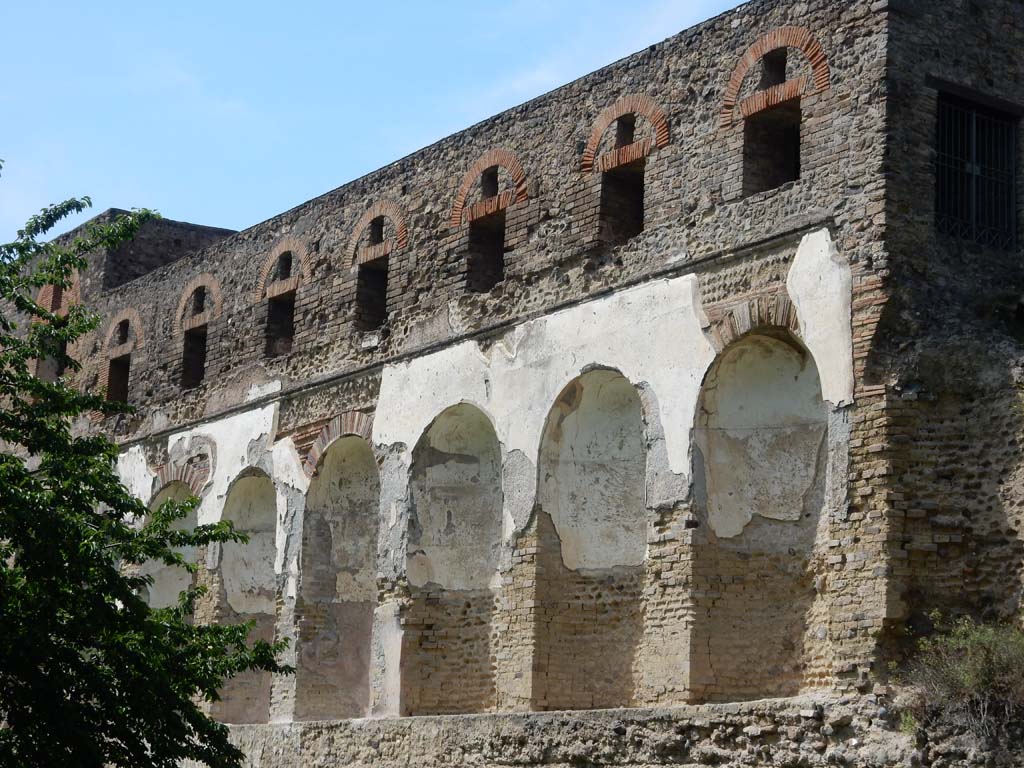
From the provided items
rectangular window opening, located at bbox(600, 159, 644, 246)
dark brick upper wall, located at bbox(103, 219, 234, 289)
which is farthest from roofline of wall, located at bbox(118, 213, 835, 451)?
dark brick upper wall, located at bbox(103, 219, 234, 289)

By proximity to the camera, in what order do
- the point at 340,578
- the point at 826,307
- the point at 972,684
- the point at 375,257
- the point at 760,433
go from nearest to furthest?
1. the point at 972,684
2. the point at 826,307
3. the point at 760,433
4. the point at 375,257
5. the point at 340,578

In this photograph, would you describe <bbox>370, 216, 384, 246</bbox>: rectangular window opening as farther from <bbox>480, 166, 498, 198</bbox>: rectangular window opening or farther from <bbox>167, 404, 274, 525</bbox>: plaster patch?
<bbox>167, 404, 274, 525</bbox>: plaster patch

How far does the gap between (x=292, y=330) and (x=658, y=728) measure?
8.10m

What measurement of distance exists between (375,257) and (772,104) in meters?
5.34

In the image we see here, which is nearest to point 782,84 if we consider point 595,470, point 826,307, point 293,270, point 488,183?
point 826,307

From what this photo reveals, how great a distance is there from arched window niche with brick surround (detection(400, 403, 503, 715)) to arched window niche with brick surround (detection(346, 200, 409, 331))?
67.2 inches

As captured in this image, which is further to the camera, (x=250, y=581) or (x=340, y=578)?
(x=250, y=581)

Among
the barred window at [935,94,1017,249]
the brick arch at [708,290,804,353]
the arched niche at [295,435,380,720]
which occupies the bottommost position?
the arched niche at [295,435,380,720]

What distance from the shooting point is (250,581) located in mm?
19688

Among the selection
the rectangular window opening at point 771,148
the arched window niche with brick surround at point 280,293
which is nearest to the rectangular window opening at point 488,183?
the arched window niche with brick surround at point 280,293

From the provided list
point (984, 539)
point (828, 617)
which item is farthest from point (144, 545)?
point (984, 539)

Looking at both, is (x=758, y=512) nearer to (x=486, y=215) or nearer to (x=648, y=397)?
(x=648, y=397)

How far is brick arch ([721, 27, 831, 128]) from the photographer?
13617mm

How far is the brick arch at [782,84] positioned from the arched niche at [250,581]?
736cm
